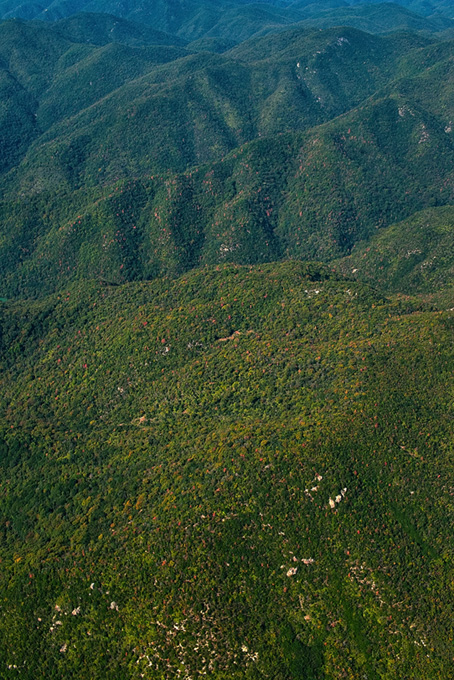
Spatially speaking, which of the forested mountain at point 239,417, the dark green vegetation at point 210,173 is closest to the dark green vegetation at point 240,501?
the forested mountain at point 239,417

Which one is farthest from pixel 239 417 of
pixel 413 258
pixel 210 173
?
pixel 210 173

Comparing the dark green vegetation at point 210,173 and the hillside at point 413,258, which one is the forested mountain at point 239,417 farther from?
the dark green vegetation at point 210,173

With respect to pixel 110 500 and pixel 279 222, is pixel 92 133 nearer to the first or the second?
pixel 279 222

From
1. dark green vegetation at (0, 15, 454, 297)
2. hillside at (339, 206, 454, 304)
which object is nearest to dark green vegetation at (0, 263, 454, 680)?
hillside at (339, 206, 454, 304)

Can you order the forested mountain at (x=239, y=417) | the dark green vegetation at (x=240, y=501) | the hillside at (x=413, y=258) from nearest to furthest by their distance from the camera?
the dark green vegetation at (x=240, y=501) → the forested mountain at (x=239, y=417) → the hillside at (x=413, y=258)

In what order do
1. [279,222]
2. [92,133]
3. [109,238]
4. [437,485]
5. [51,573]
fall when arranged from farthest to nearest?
[92,133] → [279,222] → [109,238] → [437,485] → [51,573]

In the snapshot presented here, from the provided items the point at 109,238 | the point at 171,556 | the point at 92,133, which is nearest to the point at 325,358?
the point at 171,556
